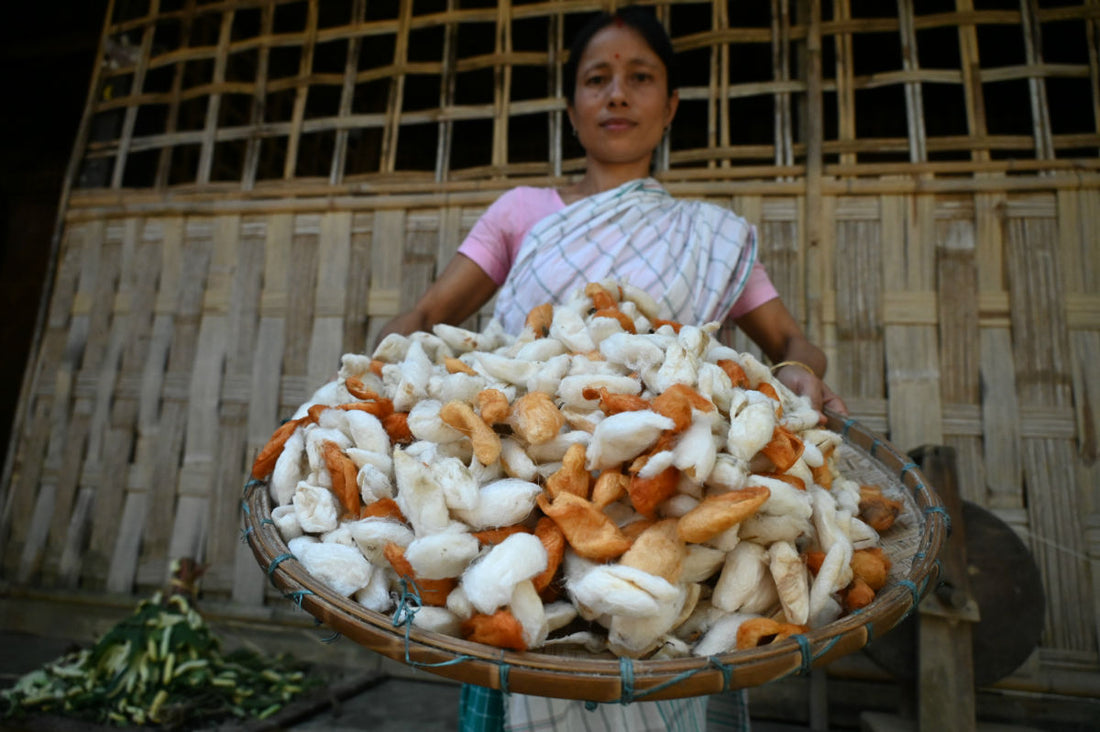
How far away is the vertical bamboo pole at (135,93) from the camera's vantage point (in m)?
1.98

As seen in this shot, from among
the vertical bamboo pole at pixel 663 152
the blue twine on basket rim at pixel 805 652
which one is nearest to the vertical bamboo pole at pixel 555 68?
the vertical bamboo pole at pixel 663 152

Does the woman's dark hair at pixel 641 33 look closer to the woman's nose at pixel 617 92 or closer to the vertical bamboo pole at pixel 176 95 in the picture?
the woman's nose at pixel 617 92

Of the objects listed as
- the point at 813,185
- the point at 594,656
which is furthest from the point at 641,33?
the point at 594,656

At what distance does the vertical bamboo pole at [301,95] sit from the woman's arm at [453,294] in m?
0.89

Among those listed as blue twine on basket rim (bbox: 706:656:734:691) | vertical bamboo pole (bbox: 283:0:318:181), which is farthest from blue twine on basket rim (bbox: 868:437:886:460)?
vertical bamboo pole (bbox: 283:0:318:181)

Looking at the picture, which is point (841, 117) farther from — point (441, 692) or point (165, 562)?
point (165, 562)

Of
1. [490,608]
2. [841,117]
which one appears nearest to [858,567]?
[490,608]

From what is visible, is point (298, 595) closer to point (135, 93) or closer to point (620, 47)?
point (620, 47)

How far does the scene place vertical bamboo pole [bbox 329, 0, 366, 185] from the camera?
180 centimetres

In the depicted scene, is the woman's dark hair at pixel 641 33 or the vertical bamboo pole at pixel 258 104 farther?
the vertical bamboo pole at pixel 258 104

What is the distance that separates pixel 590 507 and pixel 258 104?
72.0 inches

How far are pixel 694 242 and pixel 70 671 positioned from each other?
1488mm

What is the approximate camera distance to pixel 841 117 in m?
1.54

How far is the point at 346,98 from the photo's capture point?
1843mm
